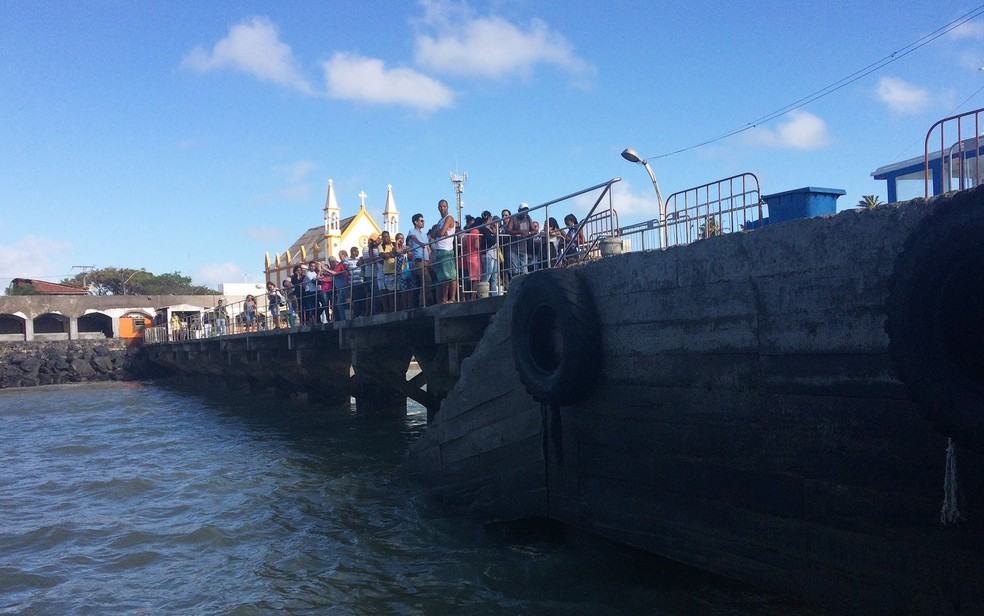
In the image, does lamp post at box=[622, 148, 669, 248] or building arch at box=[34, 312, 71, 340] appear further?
building arch at box=[34, 312, 71, 340]

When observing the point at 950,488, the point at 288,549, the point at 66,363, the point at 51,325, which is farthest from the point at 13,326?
the point at 950,488

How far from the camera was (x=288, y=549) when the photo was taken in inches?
291

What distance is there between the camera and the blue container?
553 cm

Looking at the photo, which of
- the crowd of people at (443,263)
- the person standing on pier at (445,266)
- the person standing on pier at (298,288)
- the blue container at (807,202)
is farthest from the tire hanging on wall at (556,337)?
the person standing on pier at (298,288)

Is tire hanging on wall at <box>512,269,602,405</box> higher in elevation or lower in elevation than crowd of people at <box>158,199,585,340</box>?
lower


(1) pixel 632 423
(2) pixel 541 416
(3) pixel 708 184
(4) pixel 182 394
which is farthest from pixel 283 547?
(4) pixel 182 394

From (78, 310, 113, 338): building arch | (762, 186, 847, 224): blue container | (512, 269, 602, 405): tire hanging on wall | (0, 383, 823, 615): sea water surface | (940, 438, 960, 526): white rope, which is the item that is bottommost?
(0, 383, 823, 615): sea water surface

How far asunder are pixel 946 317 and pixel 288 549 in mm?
6286

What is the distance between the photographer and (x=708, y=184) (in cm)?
636

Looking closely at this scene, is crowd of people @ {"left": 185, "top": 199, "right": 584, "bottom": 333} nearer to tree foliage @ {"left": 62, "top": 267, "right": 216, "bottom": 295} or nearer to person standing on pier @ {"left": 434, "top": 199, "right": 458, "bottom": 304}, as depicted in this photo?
person standing on pier @ {"left": 434, "top": 199, "right": 458, "bottom": 304}

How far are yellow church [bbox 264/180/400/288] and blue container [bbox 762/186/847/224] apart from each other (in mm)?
46625

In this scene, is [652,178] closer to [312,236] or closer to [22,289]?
[312,236]

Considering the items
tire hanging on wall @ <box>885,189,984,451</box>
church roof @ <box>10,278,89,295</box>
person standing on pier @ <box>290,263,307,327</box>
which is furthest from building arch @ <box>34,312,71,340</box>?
tire hanging on wall @ <box>885,189,984,451</box>

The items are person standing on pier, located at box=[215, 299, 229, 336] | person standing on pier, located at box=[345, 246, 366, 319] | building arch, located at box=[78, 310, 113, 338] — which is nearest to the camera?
person standing on pier, located at box=[345, 246, 366, 319]
